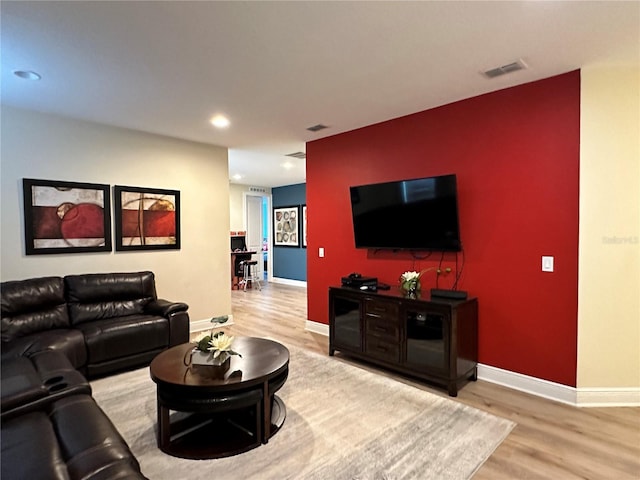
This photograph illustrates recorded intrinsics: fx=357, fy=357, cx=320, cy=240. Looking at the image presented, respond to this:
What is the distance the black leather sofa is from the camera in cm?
139

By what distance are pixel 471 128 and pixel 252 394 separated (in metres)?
3.08

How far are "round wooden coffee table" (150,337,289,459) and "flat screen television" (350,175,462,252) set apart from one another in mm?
1891

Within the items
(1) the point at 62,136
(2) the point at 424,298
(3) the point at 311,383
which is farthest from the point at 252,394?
(1) the point at 62,136

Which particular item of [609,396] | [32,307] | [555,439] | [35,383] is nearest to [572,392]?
[609,396]

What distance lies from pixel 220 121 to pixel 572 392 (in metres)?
4.32

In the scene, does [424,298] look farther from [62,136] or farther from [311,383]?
[62,136]

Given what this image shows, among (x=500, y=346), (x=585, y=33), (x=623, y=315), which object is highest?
(x=585, y=33)

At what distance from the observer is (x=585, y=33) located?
2.35 m

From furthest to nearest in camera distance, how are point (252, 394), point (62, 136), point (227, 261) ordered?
point (227, 261) < point (62, 136) < point (252, 394)

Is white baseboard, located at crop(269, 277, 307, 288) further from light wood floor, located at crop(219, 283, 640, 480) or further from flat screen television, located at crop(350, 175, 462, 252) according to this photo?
light wood floor, located at crop(219, 283, 640, 480)

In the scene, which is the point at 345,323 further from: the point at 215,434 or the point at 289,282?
the point at 289,282

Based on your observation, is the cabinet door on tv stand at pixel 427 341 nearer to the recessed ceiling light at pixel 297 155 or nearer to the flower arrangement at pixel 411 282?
the flower arrangement at pixel 411 282

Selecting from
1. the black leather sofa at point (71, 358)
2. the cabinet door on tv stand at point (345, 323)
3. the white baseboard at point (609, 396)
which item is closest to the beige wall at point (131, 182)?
the black leather sofa at point (71, 358)

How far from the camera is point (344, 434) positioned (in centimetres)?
246
